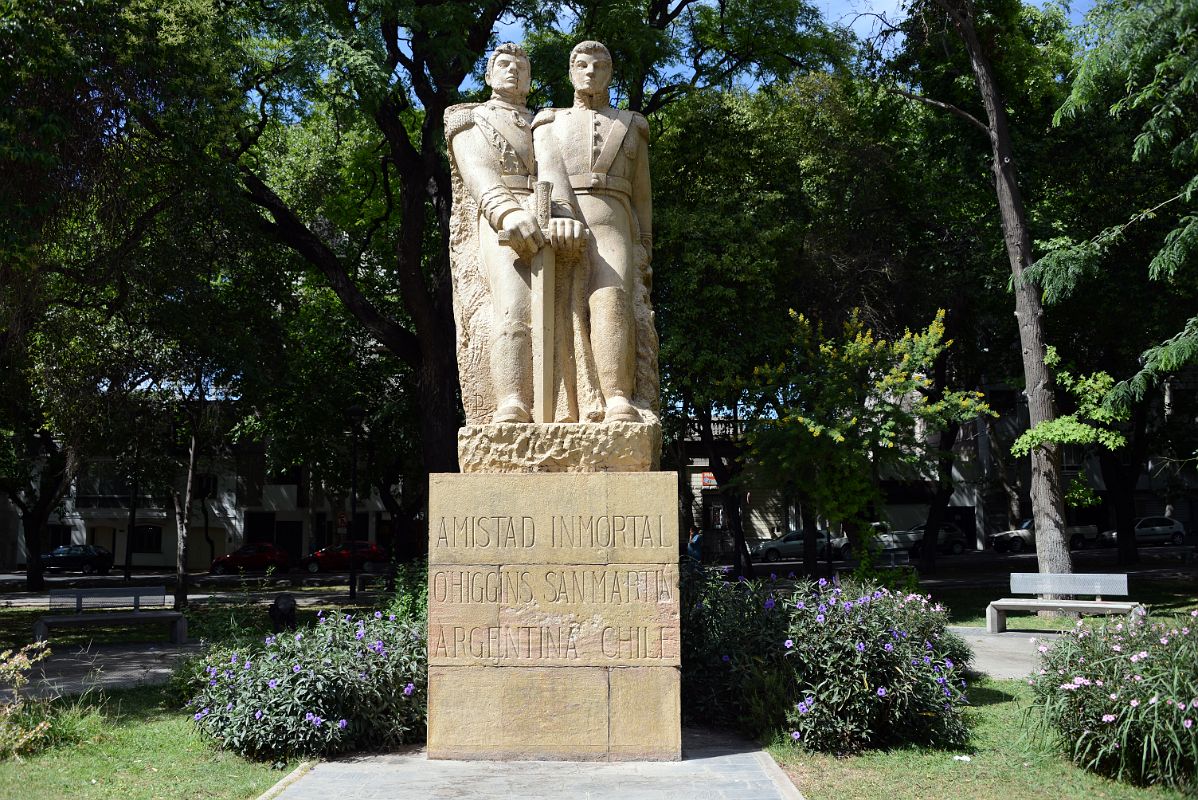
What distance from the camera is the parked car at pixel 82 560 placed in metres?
43.3

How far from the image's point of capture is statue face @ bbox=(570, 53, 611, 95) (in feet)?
26.6

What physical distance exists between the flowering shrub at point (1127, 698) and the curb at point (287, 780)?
494cm

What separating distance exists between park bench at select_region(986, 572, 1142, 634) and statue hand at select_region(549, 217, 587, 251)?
33.7 ft

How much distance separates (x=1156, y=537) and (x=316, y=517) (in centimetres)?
3626

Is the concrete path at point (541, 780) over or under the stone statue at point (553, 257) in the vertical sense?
under

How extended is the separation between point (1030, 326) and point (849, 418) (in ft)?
10.7

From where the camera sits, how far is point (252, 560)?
40562 millimetres

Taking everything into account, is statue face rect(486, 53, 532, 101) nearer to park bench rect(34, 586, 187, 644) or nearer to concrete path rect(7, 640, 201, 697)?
concrete path rect(7, 640, 201, 697)

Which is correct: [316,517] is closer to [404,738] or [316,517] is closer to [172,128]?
[172,128]

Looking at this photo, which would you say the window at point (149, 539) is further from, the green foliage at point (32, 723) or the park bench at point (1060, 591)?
the green foliage at point (32, 723)

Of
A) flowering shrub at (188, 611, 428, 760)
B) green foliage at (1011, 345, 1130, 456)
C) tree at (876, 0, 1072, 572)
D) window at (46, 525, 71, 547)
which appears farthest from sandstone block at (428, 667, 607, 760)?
window at (46, 525, 71, 547)

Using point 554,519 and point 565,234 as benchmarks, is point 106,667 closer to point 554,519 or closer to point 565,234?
point 554,519

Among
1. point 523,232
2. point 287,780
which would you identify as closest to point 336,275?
point 523,232

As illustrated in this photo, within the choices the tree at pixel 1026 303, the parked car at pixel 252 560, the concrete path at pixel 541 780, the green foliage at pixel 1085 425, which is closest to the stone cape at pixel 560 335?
the concrete path at pixel 541 780
